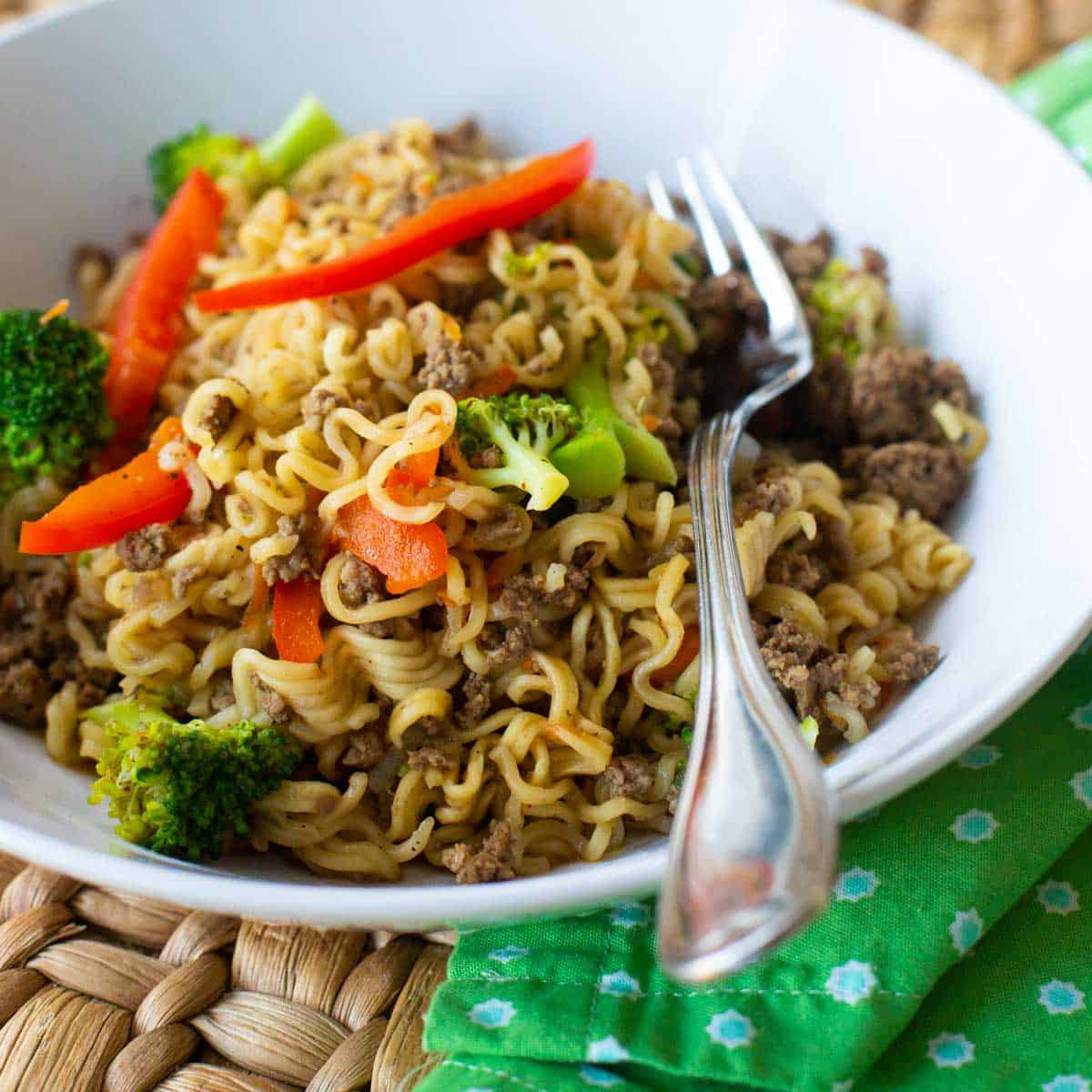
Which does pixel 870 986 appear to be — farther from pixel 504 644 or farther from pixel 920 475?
pixel 920 475

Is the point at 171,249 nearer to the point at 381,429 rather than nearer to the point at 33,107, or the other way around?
the point at 33,107

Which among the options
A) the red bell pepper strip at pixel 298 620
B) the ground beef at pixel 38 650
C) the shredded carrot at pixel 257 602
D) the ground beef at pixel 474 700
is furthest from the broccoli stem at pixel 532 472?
the ground beef at pixel 38 650

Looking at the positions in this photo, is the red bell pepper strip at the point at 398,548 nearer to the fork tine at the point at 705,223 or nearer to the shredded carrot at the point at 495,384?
the shredded carrot at the point at 495,384

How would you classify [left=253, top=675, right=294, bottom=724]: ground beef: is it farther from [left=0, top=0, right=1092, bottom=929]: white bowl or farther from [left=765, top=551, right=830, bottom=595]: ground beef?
[left=765, top=551, right=830, bottom=595]: ground beef

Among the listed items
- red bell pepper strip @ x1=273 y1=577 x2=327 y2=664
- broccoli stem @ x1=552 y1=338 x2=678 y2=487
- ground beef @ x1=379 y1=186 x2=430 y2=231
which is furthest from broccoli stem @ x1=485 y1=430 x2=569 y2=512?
ground beef @ x1=379 y1=186 x2=430 y2=231

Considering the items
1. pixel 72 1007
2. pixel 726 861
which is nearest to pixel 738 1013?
pixel 726 861

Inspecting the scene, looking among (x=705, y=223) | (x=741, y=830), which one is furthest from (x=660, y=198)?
(x=741, y=830)
